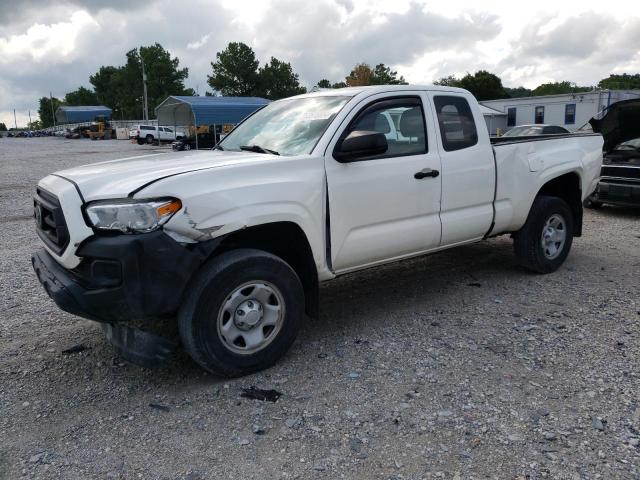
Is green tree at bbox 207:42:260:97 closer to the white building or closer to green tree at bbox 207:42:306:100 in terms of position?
green tree at bbox 207:42:306:100

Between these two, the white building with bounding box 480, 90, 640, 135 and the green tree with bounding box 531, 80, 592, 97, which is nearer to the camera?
the white building with bounding box 480, 90, 640, 135

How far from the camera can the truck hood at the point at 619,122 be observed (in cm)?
889

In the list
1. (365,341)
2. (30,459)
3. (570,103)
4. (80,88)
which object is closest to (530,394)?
(365,341)

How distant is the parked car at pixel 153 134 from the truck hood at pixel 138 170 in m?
41.7

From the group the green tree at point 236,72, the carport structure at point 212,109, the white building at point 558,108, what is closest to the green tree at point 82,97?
the green tree at point 236,72

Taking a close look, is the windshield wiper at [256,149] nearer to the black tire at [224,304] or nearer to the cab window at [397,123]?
the cab window at [397,123]

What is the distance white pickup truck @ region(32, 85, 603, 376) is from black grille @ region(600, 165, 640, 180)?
4.61 meters

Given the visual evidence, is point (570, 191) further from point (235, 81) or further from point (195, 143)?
point (235, 81)

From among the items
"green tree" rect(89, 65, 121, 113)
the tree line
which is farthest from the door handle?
"green tree" rect(89, 65, 121, 113)

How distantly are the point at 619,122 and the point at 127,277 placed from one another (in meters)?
9.06

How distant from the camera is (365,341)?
416 cm

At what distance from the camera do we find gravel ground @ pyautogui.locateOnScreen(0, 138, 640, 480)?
2750mm

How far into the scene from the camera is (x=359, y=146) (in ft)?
12.4

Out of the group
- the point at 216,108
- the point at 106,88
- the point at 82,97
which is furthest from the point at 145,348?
the point at 82,97
